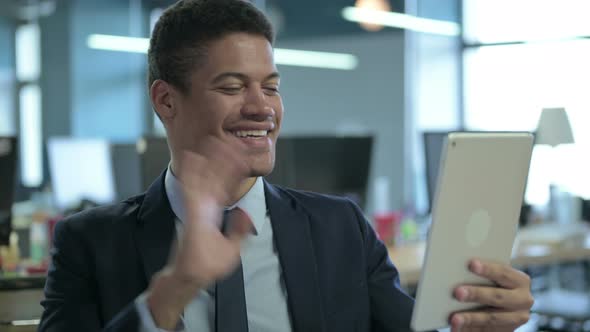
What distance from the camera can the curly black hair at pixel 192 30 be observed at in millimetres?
1418

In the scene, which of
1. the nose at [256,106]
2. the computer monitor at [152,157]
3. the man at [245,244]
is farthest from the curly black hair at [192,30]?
the computer monitor at [152,157]

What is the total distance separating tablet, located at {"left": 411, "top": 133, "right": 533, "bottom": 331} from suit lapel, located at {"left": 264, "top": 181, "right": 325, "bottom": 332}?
0.27 metres

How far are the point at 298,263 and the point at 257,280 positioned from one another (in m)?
0.08

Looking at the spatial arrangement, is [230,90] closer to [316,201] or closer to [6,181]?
[316,201]

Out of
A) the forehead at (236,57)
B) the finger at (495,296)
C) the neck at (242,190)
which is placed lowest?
the finger at (495,296)

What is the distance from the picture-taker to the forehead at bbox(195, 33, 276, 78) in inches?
54.9

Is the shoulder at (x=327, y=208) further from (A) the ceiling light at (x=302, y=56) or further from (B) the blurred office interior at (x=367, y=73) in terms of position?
(A) the ceiling light at (x=302, y=56)

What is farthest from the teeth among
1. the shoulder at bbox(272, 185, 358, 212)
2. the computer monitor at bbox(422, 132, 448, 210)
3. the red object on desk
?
the red object on desk

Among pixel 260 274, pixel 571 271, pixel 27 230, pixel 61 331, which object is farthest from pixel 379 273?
pixel 571 271

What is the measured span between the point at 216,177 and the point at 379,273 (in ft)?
2.05

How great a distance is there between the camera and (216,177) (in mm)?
1064

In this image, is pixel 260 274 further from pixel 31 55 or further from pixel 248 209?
pixel 31 55

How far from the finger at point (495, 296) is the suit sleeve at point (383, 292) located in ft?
0.86

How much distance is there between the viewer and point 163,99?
1.49 m
